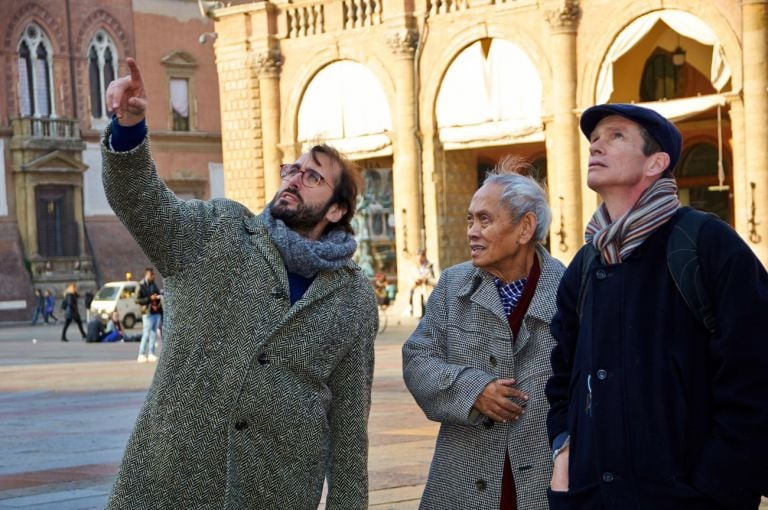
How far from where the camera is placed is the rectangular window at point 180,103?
2098 inches

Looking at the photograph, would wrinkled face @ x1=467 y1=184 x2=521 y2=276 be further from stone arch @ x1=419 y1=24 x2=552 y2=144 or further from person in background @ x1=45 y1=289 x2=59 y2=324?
person in background @ x1=45 y1=289 x2=59 y2=324

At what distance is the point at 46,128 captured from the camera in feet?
164

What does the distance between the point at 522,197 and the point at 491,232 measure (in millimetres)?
170

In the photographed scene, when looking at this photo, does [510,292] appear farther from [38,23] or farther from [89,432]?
[38,23]

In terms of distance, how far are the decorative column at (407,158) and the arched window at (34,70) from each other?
2074 cm

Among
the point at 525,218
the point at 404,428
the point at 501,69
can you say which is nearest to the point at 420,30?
the point at 501,69

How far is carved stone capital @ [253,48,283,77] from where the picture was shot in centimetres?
3503

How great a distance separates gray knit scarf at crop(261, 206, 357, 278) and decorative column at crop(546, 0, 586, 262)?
81.3 feet

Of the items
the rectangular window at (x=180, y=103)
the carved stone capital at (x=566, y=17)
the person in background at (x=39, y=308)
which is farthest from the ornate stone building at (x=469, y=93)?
the rectangular window at (x=180, y=103)

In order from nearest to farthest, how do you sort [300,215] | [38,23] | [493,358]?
[300,215] < [493,358] < [38,23]

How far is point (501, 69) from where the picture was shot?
30969 mm

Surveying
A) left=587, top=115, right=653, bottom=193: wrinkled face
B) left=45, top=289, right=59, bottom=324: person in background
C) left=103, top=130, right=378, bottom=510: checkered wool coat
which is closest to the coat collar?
left=103, top=130, right=378, bottom=510: checkered wool coat

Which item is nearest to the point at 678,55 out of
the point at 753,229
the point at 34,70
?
the point at 753,229

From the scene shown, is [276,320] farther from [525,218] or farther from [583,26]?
[583,26]
